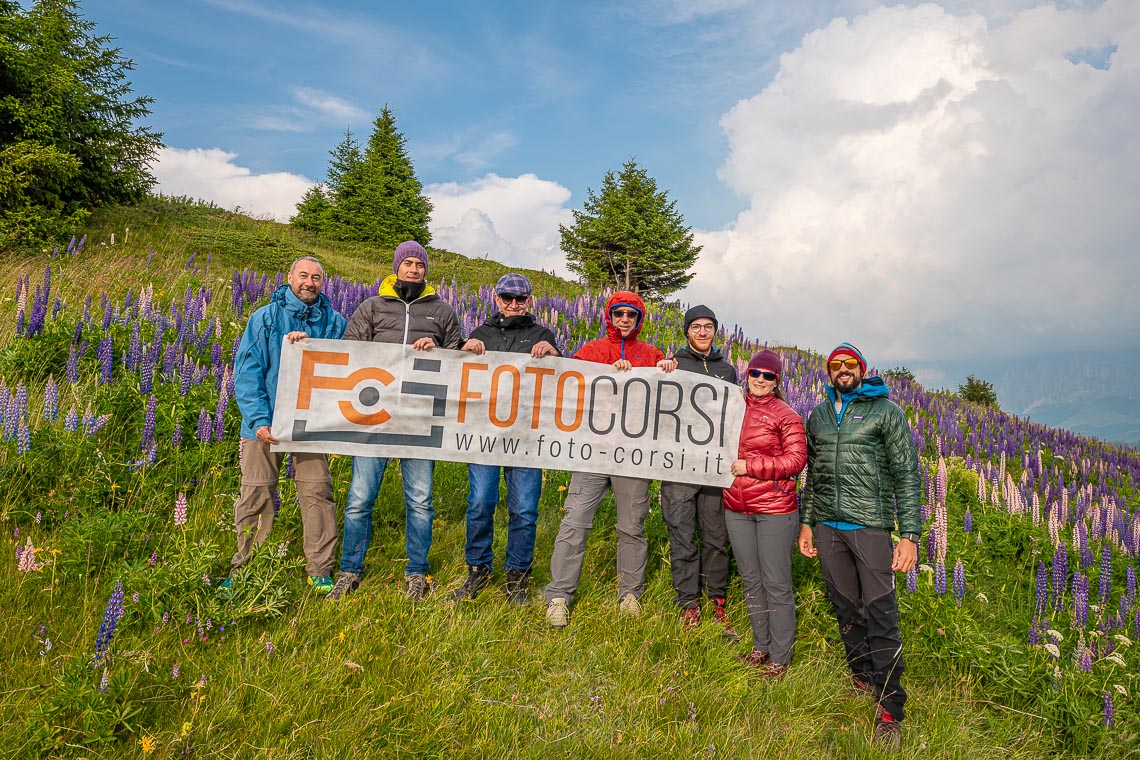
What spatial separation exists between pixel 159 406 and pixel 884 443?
A: 6.88 metres

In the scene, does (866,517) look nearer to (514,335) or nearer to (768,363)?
(768,363)

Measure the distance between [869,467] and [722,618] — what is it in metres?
1.90

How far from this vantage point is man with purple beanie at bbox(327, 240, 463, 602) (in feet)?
15.0

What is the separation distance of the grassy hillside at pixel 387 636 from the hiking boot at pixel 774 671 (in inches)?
3.6

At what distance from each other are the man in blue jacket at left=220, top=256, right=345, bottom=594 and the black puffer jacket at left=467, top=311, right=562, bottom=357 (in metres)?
1.52

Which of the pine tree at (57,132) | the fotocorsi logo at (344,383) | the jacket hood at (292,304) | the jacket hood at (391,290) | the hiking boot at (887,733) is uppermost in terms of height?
the pine tree at (57,132)

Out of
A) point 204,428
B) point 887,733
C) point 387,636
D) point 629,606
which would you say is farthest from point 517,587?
point 204,428

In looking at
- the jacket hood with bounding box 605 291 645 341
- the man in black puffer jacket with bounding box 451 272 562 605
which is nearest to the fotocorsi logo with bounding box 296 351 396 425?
the man in black puffer jacket with bounding box 451 272 562 605

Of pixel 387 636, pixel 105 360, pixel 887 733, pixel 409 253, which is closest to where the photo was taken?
pixel 387 636

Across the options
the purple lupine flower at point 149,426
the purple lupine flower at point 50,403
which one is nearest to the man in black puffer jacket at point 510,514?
the purple lupine flower at point 149,426

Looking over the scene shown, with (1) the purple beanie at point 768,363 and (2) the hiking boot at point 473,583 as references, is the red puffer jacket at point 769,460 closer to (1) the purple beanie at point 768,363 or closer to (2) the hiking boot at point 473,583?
(1) the purple beanie at point 768,363

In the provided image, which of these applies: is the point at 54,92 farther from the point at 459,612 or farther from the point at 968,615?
the point at 968,615

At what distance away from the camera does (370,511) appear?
467 centimetres

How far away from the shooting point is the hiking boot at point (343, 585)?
4.35 meters
